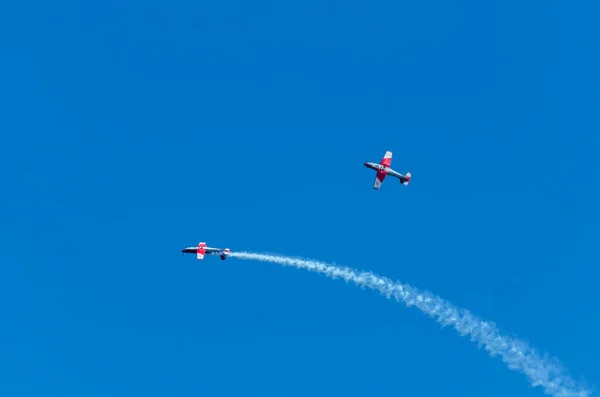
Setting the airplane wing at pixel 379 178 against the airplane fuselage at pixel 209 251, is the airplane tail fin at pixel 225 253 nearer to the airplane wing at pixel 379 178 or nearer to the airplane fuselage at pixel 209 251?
the airplane fuselage at pixel 209 251

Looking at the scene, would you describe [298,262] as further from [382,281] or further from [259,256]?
[382,281]

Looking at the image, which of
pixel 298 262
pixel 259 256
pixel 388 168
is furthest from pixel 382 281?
pixel 388 168

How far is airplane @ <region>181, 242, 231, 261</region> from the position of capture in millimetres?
175175

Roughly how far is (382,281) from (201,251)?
50.4 metres

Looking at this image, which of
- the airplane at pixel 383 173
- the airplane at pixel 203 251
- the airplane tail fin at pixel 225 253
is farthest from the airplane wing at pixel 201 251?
the airplane at pixel 383 173

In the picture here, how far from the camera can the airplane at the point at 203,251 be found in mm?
175175

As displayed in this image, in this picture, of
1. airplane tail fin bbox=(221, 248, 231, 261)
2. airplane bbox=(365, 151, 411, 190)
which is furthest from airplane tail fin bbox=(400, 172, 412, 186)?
airplane tail fin bbox=(221, 248, 231, 261)

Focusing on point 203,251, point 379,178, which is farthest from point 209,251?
point 379,178

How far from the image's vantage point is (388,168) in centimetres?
18838

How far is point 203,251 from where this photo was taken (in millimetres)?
179125

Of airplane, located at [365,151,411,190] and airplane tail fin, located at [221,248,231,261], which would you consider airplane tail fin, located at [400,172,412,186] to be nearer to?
airplane, located at [365,151,411,190]

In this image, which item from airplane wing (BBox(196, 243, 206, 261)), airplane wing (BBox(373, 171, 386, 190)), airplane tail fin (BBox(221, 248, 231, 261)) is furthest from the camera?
airplane wing (BBox(373, 171, 386, 190))

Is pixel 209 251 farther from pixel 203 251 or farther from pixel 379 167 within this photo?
pixel 379 167

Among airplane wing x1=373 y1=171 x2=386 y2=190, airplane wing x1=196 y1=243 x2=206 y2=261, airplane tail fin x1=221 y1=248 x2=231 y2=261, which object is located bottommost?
airplane tail fin x1=221 y1=248 x2=231 y2=261
